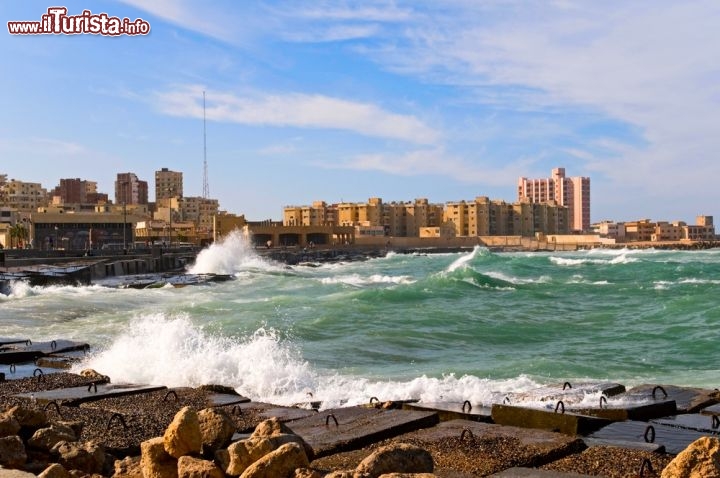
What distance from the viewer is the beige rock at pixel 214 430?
5125 millimetres

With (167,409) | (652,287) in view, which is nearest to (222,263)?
(652,287)

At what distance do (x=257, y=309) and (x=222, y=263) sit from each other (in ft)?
118

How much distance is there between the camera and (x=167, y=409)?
7.16 metres

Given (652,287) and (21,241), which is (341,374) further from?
(21,241)

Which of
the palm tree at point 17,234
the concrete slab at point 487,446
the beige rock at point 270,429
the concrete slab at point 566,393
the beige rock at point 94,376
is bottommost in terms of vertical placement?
the concrete slab at point 566,393

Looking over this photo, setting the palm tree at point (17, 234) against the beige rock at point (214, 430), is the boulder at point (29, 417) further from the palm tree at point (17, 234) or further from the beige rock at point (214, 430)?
the palm tree at point (17, 234)

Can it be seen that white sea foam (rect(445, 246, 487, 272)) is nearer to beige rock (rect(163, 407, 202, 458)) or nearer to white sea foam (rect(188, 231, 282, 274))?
white sea foam (rect(188, 231, 282, 274))

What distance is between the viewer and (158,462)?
4945mm

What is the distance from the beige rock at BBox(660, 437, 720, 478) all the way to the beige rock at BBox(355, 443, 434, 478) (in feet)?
4.43

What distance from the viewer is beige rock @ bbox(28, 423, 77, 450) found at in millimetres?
5816

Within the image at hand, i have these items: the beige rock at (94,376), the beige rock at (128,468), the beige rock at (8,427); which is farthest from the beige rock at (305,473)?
the beige rock at (94,376)

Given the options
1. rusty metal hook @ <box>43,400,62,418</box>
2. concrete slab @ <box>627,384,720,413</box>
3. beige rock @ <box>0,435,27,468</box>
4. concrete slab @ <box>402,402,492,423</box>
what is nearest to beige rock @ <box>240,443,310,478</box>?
beige rock @ <box>0,435,27,468</box>

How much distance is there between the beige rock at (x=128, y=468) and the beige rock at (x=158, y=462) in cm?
32

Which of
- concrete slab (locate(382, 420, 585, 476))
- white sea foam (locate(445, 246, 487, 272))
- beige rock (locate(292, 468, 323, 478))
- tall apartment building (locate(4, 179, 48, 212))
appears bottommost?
white sea foam (locate(445, 246, 487, 272))
